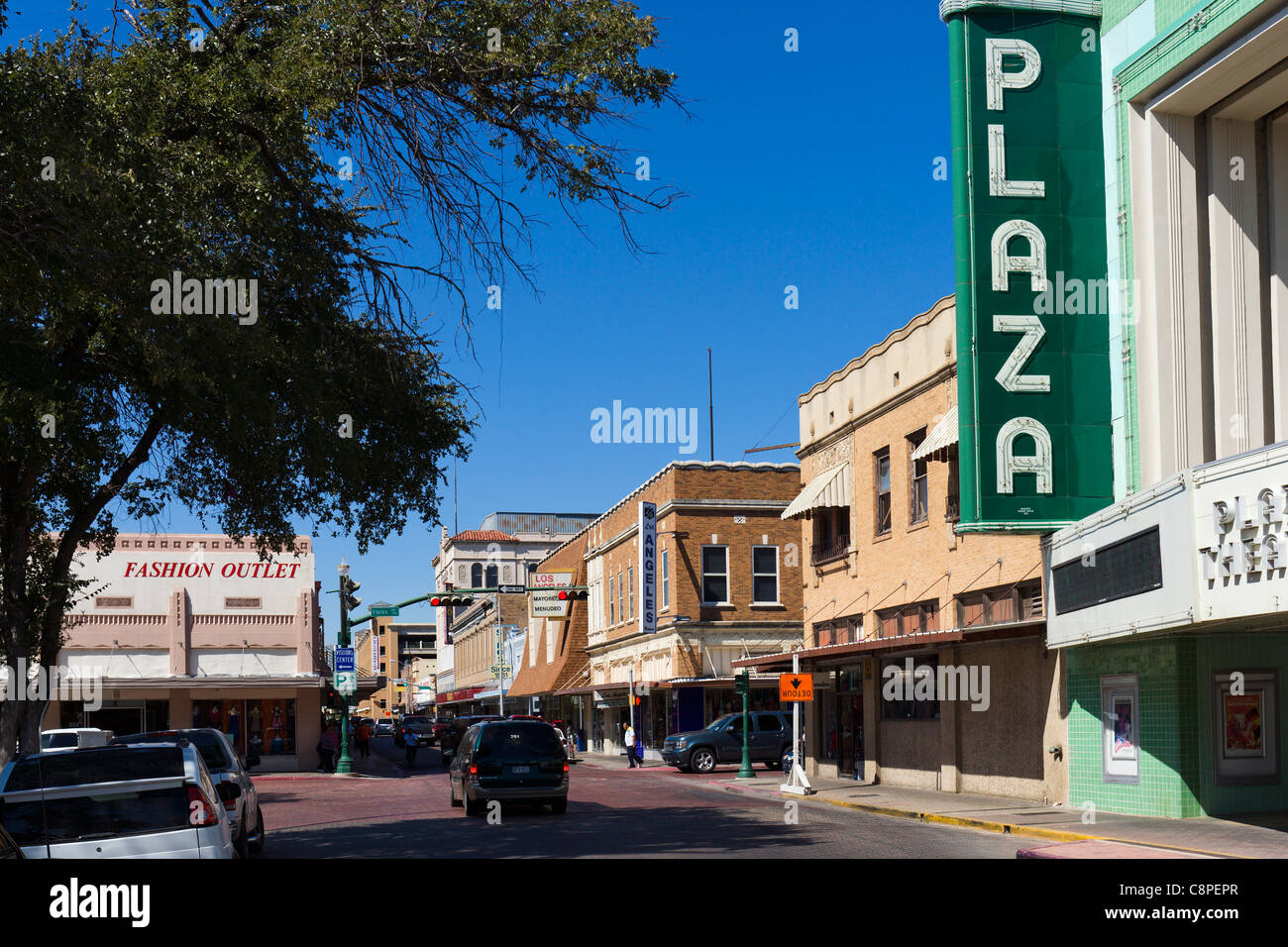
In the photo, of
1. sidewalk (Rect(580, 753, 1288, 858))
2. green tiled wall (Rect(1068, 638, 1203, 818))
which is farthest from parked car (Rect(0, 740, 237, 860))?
green tiled wall (Rect(1068, 638, 1203, 818))

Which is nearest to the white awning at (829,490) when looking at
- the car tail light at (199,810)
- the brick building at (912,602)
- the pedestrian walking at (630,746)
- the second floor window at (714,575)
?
the brick building at (912,602)

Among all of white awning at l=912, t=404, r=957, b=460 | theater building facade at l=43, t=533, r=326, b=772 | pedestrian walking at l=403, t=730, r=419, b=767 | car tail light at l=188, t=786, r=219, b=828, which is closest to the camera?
car tail light at l=188, t=786, r=219, b=828

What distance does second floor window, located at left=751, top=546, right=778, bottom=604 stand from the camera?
49.4m

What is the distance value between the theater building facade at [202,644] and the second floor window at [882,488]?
22.0 m

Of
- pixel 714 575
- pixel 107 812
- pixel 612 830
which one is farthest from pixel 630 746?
pixel 107 812

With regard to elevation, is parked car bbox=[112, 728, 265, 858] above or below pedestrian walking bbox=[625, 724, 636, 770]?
above

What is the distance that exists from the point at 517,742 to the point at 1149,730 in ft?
34.4

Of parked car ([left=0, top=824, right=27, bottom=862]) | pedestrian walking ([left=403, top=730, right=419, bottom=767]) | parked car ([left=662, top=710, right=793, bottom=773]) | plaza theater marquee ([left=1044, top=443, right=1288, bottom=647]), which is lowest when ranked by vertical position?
pedestrian walking ([left=403, top=730, right=419, bottom=767])

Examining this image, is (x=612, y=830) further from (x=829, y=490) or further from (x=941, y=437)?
(x=829, y=490)

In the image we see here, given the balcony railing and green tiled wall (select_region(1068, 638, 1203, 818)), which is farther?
the balcony railing

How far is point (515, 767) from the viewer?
79.3 ft

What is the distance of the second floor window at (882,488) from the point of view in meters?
31.2

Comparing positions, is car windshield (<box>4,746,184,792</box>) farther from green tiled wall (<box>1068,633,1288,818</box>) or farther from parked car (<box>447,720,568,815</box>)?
green tiled wall (<box>1068,633,1288,818</box>)

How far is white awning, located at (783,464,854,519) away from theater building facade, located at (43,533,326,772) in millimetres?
19130
